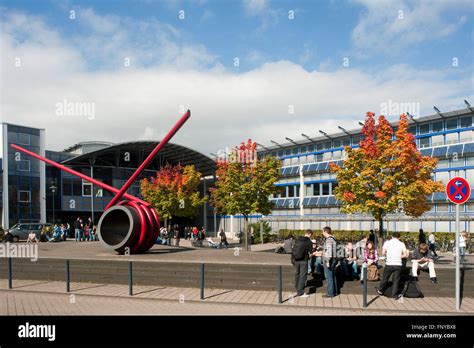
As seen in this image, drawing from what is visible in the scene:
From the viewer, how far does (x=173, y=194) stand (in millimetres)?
49156

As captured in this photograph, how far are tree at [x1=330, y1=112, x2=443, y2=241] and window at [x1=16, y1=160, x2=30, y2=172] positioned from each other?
34468mm

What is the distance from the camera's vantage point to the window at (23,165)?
1854 inches

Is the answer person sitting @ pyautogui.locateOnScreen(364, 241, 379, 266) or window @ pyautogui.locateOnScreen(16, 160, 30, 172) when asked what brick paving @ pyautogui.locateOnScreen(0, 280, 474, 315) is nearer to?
person sitting @ pyautogui.locateOnScreen(364, 241, 379, 266)

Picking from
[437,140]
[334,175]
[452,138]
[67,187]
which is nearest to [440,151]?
A: [452,138]

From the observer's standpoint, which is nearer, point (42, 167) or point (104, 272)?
point (104, 272)

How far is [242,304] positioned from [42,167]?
4289 cm

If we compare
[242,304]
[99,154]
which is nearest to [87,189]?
[99,154]

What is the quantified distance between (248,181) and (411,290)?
19747mm

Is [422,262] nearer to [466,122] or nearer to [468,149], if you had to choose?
[468,149]

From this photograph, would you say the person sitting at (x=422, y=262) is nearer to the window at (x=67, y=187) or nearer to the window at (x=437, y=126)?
the window at (x=437, y=126)

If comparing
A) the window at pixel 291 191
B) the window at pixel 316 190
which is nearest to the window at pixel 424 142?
the window at pixel 316 190

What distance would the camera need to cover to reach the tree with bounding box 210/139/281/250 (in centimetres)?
3075

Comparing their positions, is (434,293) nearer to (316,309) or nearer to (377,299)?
(377,299)
